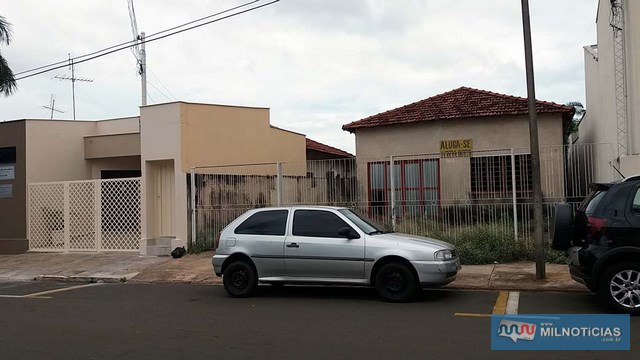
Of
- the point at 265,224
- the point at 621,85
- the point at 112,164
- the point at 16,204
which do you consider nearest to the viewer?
the point at 265,224

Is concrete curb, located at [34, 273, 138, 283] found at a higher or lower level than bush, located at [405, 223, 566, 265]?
lower

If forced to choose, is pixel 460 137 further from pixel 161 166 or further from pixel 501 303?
pixel 501 303

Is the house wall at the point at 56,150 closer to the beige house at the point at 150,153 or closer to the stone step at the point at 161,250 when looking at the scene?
the beige house at the point at 150,153

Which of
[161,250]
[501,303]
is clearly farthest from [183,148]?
[501,303]

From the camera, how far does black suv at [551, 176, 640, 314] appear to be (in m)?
7.40

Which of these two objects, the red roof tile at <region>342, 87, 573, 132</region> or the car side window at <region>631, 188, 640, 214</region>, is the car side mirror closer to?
the car side window at <region>631, 188, 640, 214</region>

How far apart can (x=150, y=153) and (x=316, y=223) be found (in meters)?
8.63

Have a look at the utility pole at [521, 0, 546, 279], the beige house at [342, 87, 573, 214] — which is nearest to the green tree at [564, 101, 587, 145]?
the beige house at [342, 87, 573, 214]

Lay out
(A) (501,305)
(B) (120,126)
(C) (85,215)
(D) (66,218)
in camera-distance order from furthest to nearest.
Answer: (B) (120,126) → (D) (66,218) → (C) (85,215) → (A) (501,305)

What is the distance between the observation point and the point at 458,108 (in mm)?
17750

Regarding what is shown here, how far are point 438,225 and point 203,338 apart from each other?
7.95 meters

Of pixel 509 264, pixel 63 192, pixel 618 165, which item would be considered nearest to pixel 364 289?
pixel 509 264

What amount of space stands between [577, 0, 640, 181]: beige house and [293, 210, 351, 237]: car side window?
6061 millimetres

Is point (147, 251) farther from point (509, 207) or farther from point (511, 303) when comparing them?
point (511, 303)
